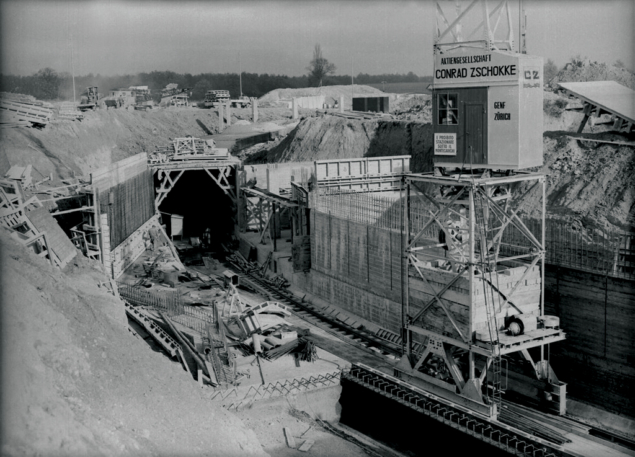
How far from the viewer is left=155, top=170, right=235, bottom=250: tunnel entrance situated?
53.3 meters

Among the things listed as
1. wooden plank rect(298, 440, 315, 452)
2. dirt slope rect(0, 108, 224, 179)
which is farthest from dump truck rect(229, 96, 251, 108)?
wooden plank rect(298, 440, 315, 452)

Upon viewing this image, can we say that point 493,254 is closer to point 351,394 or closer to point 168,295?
point 351,394

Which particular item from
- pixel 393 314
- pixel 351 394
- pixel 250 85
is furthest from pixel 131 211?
pixel 250 85

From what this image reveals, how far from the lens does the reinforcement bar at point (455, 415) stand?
19.9 meters

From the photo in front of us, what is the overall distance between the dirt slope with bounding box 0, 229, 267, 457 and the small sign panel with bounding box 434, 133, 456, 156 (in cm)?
988

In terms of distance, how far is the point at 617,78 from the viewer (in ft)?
164

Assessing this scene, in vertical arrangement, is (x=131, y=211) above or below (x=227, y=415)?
above

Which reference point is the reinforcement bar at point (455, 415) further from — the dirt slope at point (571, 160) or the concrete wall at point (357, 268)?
the dirt slope at point (571, 160)

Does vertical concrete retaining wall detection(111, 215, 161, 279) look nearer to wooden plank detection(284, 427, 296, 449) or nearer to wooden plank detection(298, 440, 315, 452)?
wooden plank detection(284, 427, 296, 449)

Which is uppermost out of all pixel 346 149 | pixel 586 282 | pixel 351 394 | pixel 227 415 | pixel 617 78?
pixel 617 78

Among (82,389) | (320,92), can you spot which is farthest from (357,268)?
(320,92)

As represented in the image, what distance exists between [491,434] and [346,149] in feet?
125

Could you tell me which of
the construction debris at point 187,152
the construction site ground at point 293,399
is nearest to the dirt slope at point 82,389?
the construction site ground at point 293,399

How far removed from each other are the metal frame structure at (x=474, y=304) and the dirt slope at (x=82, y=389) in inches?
292
